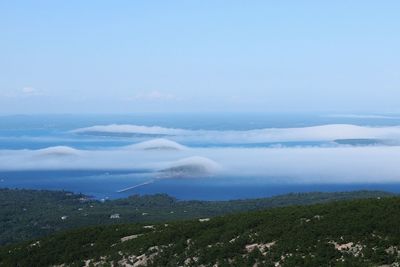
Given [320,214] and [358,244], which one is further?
[320,214]

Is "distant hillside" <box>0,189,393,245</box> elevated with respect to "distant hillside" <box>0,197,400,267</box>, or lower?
lower

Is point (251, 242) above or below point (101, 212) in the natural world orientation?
above

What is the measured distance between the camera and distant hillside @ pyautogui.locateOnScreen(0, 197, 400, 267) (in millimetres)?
20219

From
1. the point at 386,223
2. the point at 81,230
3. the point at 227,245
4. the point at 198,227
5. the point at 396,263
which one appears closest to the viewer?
the point at 396,263

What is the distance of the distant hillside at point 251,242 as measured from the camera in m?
20.2

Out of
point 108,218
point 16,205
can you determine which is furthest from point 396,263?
point 16,205

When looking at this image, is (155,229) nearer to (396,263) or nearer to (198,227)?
(198,227)

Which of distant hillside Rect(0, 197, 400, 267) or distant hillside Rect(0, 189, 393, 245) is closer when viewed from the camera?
distant hillside Rect(0, 197, 400, 267)

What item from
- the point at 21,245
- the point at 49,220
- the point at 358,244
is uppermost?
the point at 358,244

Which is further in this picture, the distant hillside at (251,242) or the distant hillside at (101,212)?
the distant hillside at (101,212)

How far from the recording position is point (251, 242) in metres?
24.0

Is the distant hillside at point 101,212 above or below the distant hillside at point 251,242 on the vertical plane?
below

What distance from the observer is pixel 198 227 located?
28891 millimetres

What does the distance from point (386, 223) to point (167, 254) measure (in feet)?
33.3
